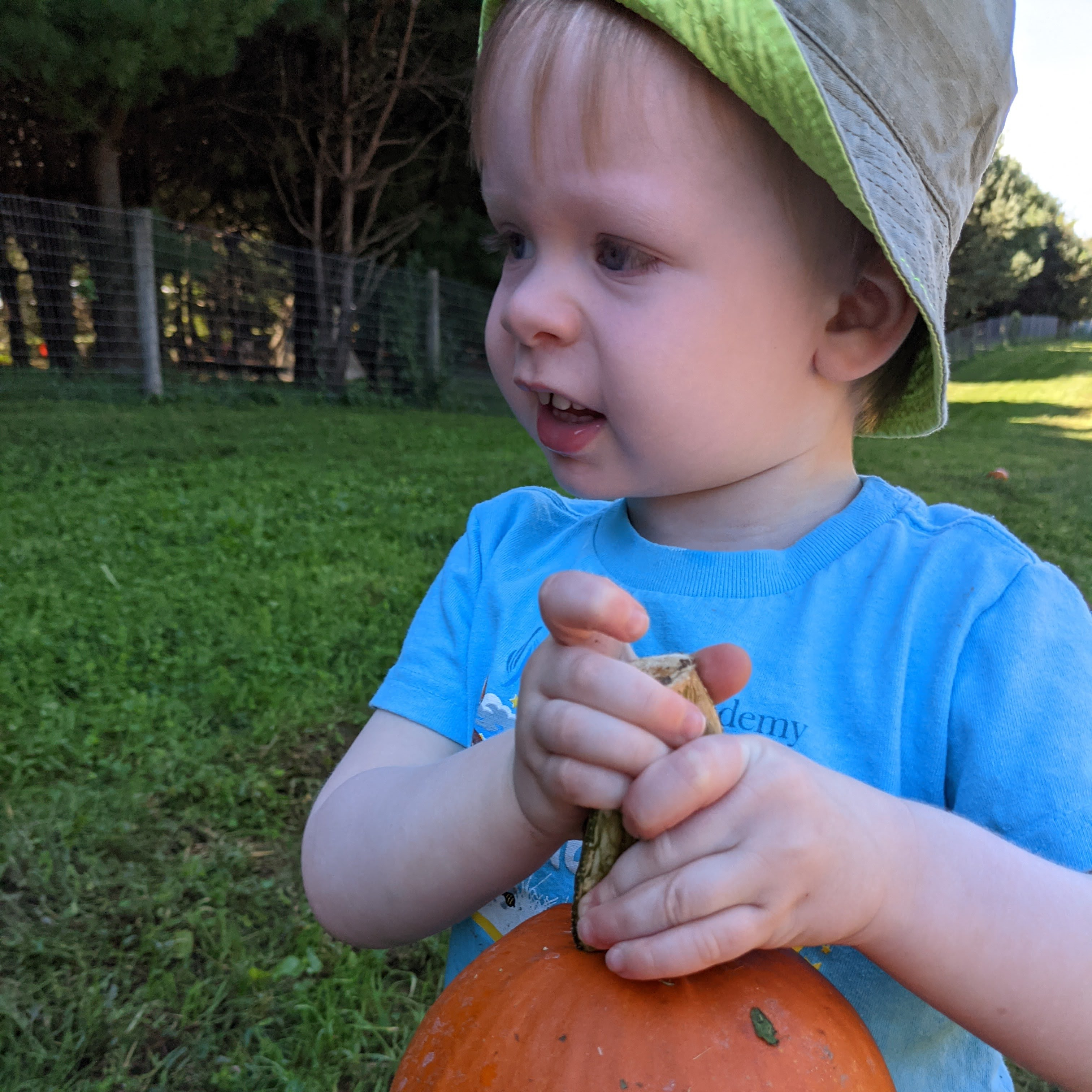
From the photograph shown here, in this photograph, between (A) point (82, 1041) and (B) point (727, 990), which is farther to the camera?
(A) point (82, 1041)

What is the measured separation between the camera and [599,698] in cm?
84

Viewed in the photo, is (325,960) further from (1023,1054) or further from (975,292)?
(975,292)

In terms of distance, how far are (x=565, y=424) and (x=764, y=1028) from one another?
74cm

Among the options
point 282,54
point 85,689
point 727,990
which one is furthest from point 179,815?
point 282,54

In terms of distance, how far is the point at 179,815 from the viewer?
269 centimetres

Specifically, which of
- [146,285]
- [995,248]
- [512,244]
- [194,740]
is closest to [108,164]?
[146,285]

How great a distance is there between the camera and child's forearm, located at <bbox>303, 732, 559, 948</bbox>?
3.52 feet

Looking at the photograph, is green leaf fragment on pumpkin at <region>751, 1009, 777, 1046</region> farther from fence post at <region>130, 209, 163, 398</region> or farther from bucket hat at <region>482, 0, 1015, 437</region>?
fence post at <region>130, 209, 163, 398</region>

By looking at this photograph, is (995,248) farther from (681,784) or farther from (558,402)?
(681,784)

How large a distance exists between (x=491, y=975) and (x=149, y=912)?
5.58 ft

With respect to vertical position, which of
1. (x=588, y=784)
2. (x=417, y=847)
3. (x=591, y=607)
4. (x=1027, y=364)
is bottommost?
(x=1027, y=364)

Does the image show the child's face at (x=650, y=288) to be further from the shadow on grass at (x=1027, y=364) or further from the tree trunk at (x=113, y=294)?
the shadow on grass at (x=1027, y=364)

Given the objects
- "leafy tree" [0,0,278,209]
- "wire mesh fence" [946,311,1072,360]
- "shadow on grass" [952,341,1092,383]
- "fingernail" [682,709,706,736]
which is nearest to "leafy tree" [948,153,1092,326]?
"wire mesh fence" [946,311,1072,360]

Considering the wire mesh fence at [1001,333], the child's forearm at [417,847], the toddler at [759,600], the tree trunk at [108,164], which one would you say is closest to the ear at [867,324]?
the toddler at [759,600]
